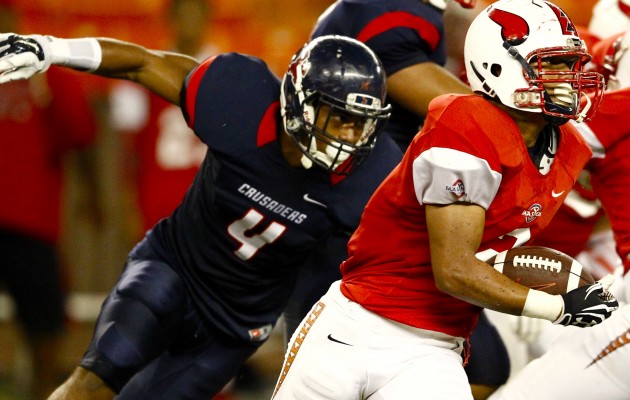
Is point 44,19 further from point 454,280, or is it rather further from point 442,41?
point 454,280

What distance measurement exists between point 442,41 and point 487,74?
104 cm

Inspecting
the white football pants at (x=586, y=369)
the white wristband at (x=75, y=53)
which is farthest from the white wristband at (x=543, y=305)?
the white wristband at (x=75, y=53)

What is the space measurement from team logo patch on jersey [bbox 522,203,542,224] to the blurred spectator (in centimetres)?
272

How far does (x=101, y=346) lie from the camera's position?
399cm

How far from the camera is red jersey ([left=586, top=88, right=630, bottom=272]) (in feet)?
13.4

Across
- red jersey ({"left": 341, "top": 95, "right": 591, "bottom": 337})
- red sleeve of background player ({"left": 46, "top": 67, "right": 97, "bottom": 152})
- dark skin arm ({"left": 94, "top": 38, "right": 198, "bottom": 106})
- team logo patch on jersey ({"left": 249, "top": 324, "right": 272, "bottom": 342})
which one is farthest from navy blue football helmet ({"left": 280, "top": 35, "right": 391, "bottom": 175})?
red sleeve of background player ({"left": 46, "top": 67, "right": 97, "bottom": 152})

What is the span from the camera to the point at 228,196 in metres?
4.02

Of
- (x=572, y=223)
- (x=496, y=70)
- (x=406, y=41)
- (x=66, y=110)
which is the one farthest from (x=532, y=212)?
(x=66, y=110)

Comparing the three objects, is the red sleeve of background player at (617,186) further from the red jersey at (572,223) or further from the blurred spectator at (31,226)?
the blurred spectator at (31,226)

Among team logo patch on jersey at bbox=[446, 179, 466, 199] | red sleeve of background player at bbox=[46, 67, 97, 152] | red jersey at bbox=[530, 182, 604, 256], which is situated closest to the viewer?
team logo patch on jersey at bbox=[446, 179, 466, 199]

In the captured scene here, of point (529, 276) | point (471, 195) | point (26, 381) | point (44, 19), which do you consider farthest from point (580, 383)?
point (44, 19)

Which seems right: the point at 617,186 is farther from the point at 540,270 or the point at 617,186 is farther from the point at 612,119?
the point at 540,270

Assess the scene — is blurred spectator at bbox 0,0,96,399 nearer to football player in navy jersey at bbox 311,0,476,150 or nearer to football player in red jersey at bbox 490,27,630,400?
football player in navy jersey at bbox 311,0,476,150

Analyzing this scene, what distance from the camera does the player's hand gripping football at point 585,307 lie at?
3213mm
